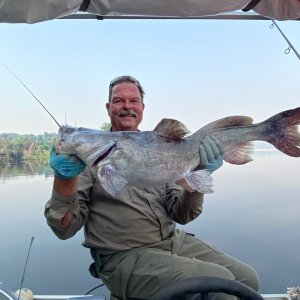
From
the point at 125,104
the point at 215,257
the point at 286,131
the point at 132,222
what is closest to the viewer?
the point at 286,131

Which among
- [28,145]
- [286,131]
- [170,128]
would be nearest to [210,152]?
[170,128]

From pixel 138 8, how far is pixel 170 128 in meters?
0.97

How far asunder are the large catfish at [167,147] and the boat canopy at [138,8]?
87cm

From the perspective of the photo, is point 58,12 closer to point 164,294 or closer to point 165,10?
point 165,10

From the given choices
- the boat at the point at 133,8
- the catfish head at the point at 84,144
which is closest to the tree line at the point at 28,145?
the catfish head at the point at 84,144

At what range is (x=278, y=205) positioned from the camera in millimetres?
12023

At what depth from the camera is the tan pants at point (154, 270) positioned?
244cm

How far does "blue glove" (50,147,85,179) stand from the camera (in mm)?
2246

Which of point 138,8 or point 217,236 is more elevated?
point 138,8

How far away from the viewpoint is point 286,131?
7.82ft

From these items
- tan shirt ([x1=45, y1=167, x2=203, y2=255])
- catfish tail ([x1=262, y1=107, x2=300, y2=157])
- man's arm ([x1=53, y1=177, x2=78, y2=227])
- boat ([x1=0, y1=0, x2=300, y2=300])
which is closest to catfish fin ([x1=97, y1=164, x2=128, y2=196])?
man's arm ([x1=53, y1=177, x2=78, y2=227])

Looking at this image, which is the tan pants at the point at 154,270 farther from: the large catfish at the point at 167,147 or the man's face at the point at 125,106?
the man's face at the point at 125,106

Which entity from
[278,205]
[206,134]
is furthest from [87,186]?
[278,205]

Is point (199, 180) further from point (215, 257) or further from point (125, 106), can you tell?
point (125, 106)
